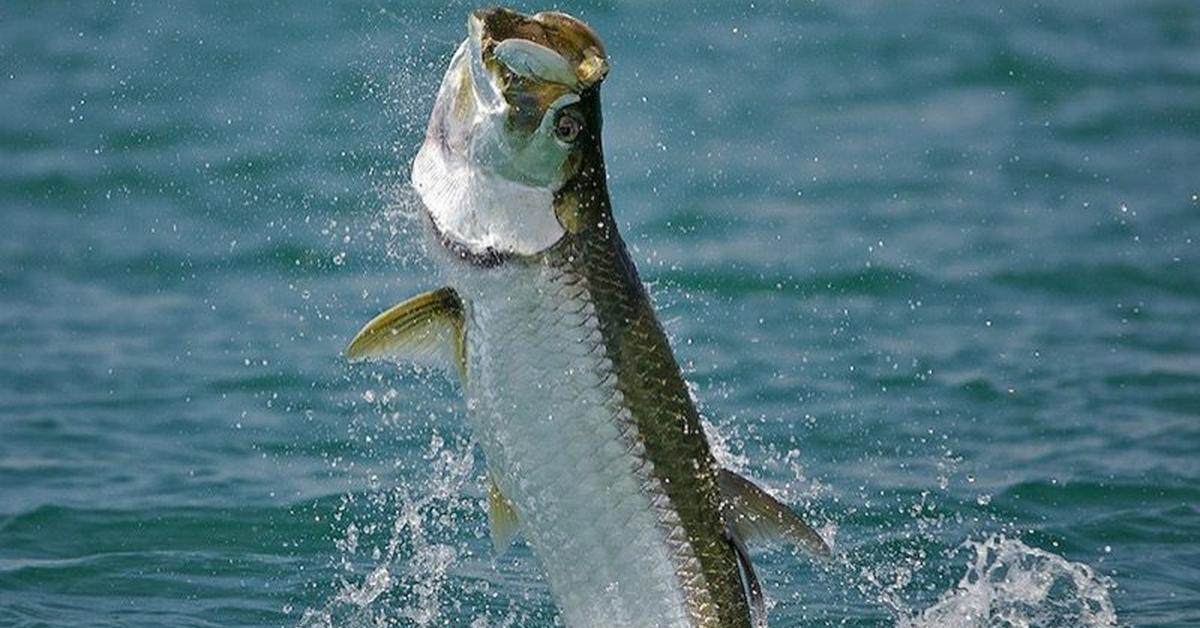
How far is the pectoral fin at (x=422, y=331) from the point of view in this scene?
4234 mm

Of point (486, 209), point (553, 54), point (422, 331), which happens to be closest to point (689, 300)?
point (422, 331)

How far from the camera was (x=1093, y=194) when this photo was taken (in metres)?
12.8

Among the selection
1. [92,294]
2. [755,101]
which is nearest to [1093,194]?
[755,101]

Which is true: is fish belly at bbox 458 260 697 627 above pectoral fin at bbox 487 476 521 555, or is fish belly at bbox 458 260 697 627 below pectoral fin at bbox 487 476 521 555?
above

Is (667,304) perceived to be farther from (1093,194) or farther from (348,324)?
(1093,194)

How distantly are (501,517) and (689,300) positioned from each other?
6.15 metres

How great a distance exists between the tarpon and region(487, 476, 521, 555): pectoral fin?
0.18ft

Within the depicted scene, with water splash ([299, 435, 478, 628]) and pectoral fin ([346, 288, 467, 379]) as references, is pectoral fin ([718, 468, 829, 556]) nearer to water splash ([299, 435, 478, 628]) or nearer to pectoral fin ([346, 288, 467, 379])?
pectoral fin ([346, 288, 467, 379])

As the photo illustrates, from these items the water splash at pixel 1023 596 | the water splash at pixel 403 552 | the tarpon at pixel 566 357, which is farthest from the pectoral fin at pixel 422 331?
the water splash at pixel 1023 596

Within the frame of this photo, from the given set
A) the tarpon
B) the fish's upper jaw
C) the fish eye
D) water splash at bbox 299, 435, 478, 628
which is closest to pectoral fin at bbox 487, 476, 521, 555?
the tarpon

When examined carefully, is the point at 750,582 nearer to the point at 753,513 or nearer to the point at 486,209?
the point at 753,513

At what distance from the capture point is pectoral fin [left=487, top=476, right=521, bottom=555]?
14.4ft

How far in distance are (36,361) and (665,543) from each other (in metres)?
6.03

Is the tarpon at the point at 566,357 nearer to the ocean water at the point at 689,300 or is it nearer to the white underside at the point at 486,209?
the white underside at the point at 486,209
